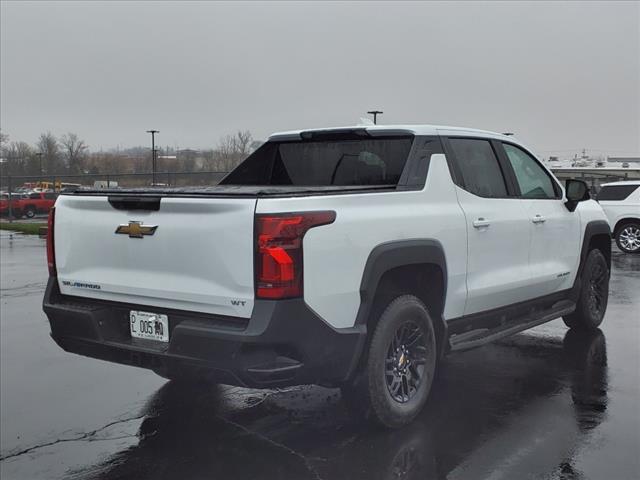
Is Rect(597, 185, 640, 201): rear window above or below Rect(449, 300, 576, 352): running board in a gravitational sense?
above

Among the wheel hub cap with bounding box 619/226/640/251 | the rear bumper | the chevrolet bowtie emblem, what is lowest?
the wheel hub cap with bounding box 619/226/640/251

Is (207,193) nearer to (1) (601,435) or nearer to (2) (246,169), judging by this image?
(2) (246,169)

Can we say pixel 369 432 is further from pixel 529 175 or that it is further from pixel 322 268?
pixel 529 175

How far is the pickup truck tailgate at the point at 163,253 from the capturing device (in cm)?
343

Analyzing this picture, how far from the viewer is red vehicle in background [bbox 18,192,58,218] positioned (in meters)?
34.8

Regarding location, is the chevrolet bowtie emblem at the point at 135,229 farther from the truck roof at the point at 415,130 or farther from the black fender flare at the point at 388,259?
the truck roof at the point at 415,130

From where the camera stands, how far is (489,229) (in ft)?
15.9

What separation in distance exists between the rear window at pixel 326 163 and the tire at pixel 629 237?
1195 cm

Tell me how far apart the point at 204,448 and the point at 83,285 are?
128 cm

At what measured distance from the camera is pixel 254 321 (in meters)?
3.38

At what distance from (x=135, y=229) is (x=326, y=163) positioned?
1969 millimetres

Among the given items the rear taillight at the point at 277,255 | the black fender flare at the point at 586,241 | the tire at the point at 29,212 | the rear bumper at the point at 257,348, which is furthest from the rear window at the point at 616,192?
the tire at the point at 29,212

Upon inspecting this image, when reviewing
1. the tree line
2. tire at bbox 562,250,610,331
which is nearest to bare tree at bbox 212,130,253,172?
the tree line

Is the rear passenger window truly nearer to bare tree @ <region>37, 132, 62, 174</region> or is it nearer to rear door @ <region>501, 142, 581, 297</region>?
rear door @ <region>501, 142, 581, 297</region>
